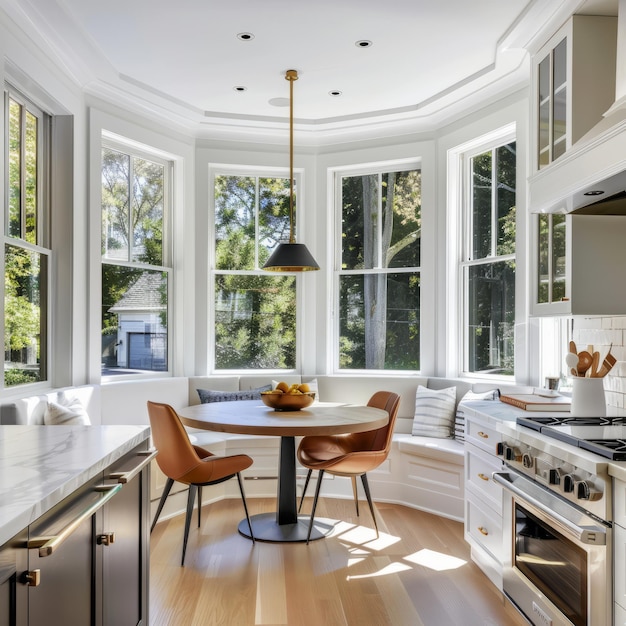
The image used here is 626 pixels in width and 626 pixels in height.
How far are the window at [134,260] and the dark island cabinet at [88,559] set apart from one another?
255cm

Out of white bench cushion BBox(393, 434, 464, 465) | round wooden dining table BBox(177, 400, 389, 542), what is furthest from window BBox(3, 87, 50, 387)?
white bench cushion BBox(393, 434, 464, 465)

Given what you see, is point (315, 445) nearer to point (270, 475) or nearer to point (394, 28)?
point (270, 475)

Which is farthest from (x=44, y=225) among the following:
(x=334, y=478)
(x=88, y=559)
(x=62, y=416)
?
(x=88, y=559)

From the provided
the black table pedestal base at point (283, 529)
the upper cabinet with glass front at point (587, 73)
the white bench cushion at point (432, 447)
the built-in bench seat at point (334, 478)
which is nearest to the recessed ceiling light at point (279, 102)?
the built-in bench seat at point (334, 478)

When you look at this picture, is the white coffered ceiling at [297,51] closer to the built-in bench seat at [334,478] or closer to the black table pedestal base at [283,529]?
the built-in bench seat at [334,478]

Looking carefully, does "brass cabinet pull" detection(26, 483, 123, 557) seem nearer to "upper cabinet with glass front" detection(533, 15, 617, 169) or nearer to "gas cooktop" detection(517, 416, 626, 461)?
"gas cooktop" detection(517, 416, 626, 461)

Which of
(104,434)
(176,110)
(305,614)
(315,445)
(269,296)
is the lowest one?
(305,614)

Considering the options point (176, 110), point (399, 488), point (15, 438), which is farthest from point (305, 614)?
point (176, 110)

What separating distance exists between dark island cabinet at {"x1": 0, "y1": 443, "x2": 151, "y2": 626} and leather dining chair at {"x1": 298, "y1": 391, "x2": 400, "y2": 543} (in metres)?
1.58

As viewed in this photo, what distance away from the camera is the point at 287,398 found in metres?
3.79

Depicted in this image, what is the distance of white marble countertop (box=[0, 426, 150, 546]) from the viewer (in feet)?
4.05

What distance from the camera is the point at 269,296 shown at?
5.45m

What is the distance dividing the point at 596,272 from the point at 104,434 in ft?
7.40

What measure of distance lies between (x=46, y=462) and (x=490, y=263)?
3669mm
